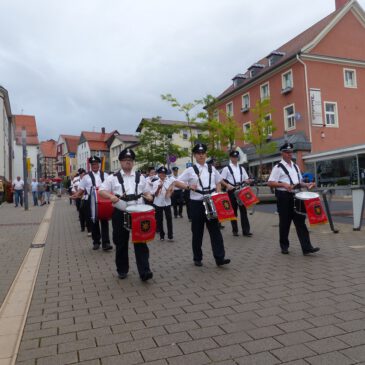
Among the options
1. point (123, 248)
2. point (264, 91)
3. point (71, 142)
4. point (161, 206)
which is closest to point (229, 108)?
point (264, 91)

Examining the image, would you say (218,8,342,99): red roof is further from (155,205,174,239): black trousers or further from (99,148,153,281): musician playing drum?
(99,148,153,281): musician playing drum

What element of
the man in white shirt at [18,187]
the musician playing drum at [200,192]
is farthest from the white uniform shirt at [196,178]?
the man in white shirt at [18,187]

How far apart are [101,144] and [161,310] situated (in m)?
83.7

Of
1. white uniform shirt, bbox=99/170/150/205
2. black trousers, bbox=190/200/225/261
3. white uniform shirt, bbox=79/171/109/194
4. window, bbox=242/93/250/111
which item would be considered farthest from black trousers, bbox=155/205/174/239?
window, bbox=242/93/250/111

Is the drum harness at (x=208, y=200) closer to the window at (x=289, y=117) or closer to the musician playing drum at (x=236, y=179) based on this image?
the musician playing drum at (x=236, y=179)

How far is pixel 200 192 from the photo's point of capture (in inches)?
250

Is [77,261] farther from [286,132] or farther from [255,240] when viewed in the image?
[286,132]

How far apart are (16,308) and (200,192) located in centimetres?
304

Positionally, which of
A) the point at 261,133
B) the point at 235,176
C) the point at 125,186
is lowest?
the point at 125,186

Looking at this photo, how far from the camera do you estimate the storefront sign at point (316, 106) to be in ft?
101

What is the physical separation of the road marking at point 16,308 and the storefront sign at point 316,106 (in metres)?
27.0

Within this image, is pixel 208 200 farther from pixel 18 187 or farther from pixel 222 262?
pixel 18 187

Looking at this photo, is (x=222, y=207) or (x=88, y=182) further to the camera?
(x=88, y=182)

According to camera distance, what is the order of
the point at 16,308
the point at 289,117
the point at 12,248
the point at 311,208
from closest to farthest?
1. the point at 16,308
2. the point at 311,208
3. the point at 12,248
4. the point at 289,117
